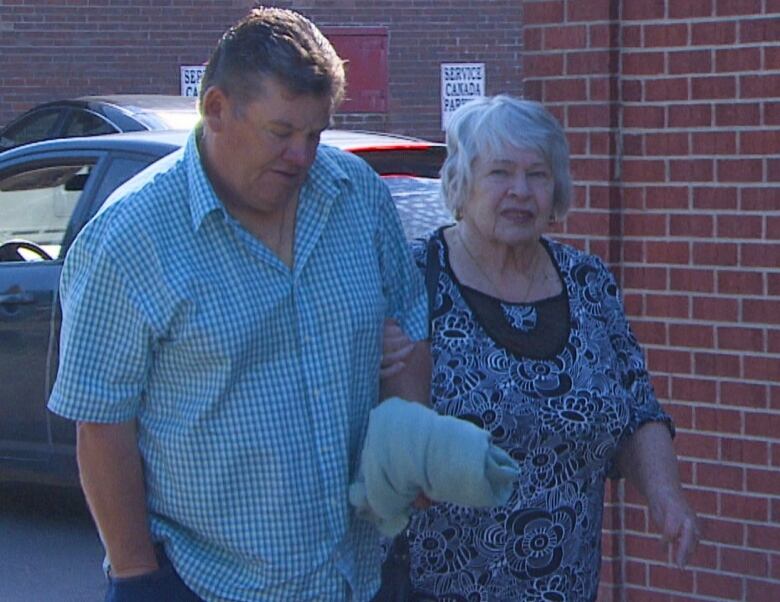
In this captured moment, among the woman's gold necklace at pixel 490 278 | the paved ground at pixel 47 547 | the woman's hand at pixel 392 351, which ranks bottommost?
the paved ground at pixel 47 547

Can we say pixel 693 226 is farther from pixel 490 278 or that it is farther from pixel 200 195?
pixel 200 195

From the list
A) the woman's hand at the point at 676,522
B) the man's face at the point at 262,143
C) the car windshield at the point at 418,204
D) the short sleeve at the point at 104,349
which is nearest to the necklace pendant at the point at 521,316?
the woman's hand at the point at 676,522

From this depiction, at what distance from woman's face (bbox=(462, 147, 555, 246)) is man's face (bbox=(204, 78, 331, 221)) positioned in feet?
1.76

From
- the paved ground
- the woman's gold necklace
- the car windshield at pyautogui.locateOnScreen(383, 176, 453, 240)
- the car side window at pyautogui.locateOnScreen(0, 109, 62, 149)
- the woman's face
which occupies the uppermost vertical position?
the woman's face

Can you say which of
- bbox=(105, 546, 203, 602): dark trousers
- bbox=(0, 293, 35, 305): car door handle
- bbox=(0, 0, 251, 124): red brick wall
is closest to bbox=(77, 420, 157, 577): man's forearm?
bbox=(105, 546, 203, 602): dark trousers

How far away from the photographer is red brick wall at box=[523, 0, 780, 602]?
4.79 meters

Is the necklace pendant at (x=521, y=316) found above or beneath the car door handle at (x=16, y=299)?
above

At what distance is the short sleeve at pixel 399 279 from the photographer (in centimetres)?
305

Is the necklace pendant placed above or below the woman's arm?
above

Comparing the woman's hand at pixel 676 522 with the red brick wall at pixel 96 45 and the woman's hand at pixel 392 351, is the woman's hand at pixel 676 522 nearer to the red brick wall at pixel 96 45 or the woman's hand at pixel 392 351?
the woman's hand at pixel 392 351

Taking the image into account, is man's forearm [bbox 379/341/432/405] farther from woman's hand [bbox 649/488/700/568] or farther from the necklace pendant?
woman's hand [bbox 649/488/700/568]

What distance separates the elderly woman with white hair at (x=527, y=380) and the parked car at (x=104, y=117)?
6.72m

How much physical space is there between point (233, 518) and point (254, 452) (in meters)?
0.12

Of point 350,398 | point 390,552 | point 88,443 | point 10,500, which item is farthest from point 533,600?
point 10,500
